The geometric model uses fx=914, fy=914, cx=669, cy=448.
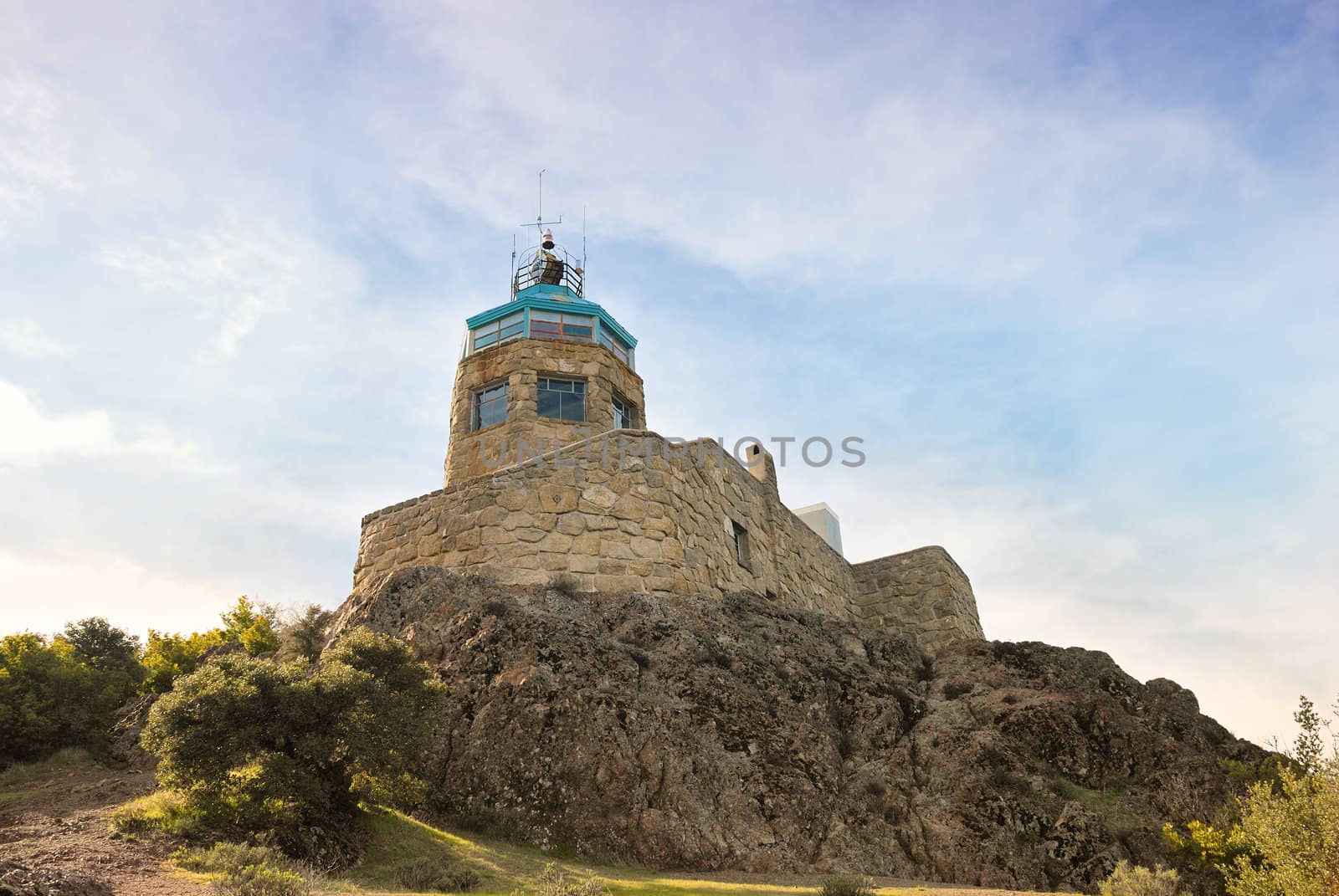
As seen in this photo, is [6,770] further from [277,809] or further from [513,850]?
[513,850]

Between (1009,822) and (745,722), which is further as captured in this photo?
(745,722)

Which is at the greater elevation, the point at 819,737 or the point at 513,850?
the point at 819,737

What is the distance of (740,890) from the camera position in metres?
9.49

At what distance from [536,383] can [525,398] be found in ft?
2.07

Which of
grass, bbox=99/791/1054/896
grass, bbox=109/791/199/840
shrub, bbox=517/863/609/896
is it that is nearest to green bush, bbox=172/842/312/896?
grass, bbox=99/791/1054/896

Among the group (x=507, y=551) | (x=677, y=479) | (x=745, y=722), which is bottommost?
(x=745, y=722)

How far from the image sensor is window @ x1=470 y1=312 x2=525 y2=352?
82.7 ft

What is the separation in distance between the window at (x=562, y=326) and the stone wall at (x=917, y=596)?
1037cm

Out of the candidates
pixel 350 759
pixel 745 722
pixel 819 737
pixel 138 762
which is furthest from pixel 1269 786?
pixel 138 762

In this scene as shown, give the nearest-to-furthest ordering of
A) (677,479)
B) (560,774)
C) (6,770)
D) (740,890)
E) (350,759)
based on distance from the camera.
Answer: (740,890), (350,759), (560,774), (6,770), (677,479)

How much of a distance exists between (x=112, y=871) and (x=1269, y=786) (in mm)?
12102

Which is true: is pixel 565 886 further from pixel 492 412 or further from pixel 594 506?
pixel 492 412

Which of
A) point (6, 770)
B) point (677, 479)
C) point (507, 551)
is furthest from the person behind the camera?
point (677, 479)

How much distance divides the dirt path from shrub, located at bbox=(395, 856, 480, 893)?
74.5 inches
